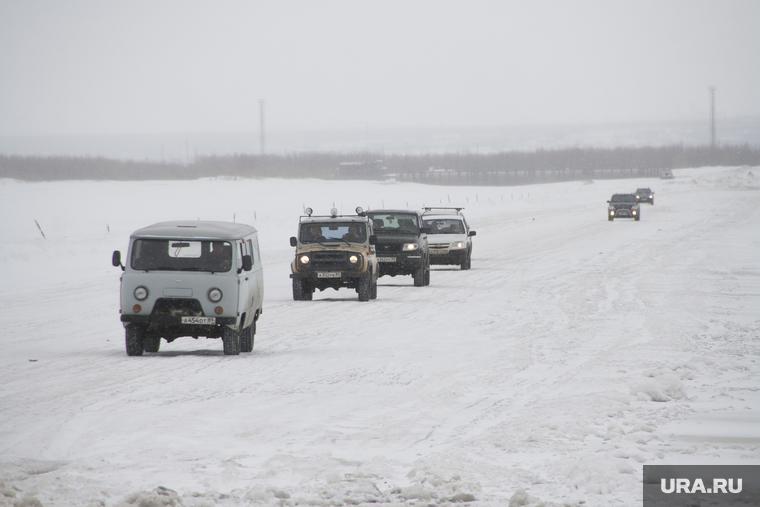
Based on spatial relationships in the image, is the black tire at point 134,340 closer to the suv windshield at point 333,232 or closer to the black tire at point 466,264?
the suv windshield at point 333,232

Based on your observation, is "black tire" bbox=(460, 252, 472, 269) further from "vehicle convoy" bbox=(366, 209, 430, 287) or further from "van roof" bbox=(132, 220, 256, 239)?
"van roof" bbox=(132, 220, 256, 239)

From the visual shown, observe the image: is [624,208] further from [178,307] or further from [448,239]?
[178,307]

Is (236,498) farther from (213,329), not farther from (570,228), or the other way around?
(570,228)

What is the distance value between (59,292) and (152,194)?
213 ft

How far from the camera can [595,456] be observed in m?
7.04

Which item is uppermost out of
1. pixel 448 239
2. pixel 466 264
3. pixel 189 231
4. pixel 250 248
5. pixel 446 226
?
pixel 189 231

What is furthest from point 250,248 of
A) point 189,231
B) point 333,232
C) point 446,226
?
point 446,226

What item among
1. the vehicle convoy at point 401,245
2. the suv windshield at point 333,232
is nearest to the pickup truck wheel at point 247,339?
the suv windshield at point 333,232

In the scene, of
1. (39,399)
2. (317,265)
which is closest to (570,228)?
(317,265)

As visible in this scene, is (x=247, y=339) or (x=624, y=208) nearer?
(x=247, y=339)

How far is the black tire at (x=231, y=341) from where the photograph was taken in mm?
11914

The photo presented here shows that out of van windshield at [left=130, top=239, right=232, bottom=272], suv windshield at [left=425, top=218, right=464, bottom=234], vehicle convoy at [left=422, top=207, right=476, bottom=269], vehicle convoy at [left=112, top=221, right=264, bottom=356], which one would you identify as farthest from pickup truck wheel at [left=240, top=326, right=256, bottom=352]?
suv windshield at [left=425, top=218, right=464, bottom=234]

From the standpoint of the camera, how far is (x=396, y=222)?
73.8ft

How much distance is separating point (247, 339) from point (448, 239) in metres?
14.4
